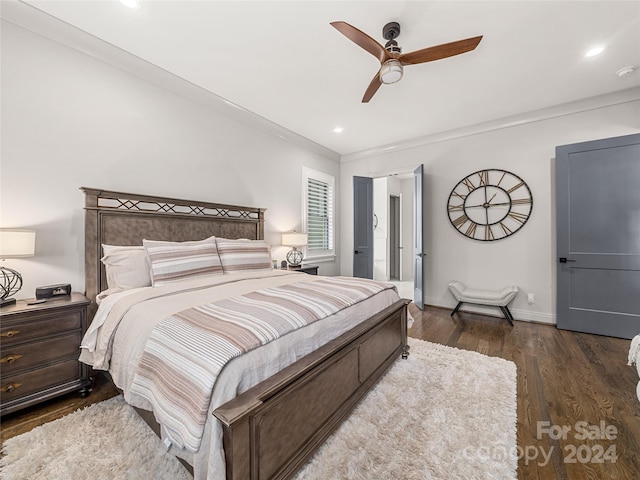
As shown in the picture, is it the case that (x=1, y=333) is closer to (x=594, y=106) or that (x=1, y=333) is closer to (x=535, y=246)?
(x=535, y=246)

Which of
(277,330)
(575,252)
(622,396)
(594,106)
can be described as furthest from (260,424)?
(594,106)

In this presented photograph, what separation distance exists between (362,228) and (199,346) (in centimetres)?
415

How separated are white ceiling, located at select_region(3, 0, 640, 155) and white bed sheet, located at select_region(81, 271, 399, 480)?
209 cm

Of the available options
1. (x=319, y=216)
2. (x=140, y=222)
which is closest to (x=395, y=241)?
(x=319, y=216)

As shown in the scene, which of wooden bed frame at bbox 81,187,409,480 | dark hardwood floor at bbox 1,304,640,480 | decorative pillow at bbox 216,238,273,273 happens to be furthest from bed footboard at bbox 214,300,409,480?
decorative pillow at bbox 216,238,273,273

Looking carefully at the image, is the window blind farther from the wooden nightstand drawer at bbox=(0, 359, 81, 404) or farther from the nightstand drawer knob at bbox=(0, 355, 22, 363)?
the nightstand drawer knob at bbox=(0, 355, 22, 363)

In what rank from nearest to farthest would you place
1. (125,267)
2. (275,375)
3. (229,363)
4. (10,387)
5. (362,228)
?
(229,363), (275,375), (10,387), (125,267), (362,228)

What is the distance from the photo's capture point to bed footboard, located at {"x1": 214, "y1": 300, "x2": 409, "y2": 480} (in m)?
1.03

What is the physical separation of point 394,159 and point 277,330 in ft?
14.5

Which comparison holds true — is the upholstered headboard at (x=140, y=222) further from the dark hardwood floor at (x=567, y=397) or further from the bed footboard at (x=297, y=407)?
the dark hardwood floor at (x=567, y=397)

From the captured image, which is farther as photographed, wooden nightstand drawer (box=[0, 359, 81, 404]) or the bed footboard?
wooden nightstand drawer (box=[0, 359, 81, 404])

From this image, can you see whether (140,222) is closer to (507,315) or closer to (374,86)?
(374,86)

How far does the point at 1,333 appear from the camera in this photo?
1.68 meters

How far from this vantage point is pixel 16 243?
1.83 meters
